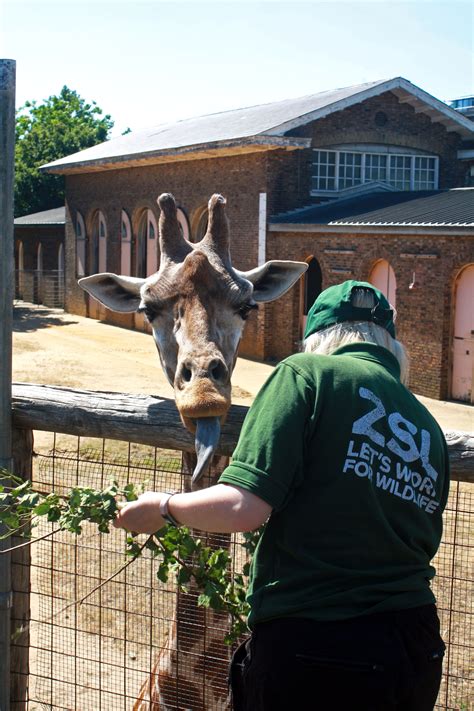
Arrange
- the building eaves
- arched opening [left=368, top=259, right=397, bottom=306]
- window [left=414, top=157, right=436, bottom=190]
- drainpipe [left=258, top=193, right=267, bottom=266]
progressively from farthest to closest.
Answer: window [left=414, top=157, right=436, bottom=190], drainpipe [left=258, top=193, right=267, bottom=266], the building eaves, arched opening [left=368, top=259, right=397, bottom=306]

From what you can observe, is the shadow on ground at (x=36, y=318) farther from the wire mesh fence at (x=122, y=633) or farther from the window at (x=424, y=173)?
the wire mesh fence at (x=122, y=633)

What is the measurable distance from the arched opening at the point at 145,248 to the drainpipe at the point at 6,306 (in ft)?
78.7

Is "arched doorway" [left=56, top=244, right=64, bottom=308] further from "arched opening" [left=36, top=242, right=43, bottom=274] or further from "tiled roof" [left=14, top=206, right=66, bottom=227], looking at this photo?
"arched opening" [left=36, top=242, right=43, bottom=274]

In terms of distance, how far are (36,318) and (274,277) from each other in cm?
2895

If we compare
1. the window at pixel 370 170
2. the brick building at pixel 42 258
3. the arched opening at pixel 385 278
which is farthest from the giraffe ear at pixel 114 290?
the brick building at pixel 42 258

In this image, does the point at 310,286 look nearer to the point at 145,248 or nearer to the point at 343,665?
the point at 145,248

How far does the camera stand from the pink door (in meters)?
17.8

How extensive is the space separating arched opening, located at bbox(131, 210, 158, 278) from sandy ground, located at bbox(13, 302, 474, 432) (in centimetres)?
205

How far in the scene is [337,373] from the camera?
2.33 meters

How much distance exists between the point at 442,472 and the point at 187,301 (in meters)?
1.40

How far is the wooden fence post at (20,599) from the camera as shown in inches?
156

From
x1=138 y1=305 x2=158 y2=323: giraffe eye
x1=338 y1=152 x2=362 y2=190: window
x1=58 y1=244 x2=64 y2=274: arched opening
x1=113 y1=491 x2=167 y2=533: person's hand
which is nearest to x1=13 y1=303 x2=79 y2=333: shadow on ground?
x1=58 y1=244 x2=64 y2=274: arched opening

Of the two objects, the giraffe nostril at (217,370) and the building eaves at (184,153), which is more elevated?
the building eaves at (184,153)

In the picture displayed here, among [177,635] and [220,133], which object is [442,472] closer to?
[177,635]
